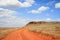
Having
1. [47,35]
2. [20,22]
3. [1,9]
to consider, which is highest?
[1,9]

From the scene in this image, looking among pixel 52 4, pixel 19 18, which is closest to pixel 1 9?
pixel 19 18

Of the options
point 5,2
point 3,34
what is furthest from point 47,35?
point 5,2

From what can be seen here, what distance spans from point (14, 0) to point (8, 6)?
133 millimetres

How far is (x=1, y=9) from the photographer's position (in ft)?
8.55

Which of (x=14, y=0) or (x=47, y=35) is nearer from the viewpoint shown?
(x=47, y=35)

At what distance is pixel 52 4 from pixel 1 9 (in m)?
0.79

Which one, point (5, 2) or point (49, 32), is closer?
point (49, 32)

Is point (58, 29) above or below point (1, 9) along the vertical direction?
below

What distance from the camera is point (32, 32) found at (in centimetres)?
247

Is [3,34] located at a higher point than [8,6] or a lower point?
lower

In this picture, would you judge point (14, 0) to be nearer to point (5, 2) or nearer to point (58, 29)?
point (5, 2)

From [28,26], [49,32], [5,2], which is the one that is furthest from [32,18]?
[5,2]

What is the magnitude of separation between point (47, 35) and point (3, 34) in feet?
2.18

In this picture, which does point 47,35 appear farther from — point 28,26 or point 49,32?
point 28,26
